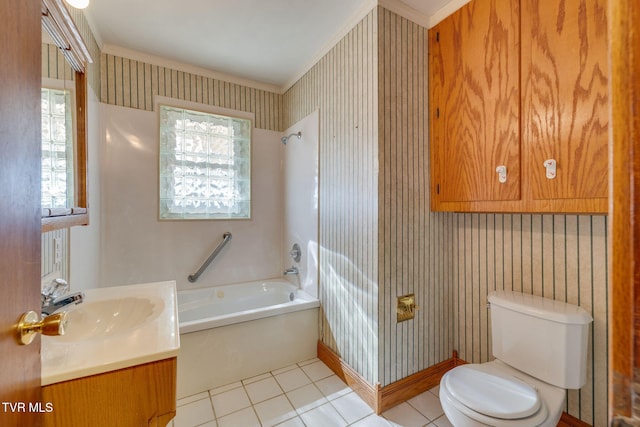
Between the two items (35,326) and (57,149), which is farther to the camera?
(57,149)

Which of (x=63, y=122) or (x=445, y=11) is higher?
(x=445, y=11)

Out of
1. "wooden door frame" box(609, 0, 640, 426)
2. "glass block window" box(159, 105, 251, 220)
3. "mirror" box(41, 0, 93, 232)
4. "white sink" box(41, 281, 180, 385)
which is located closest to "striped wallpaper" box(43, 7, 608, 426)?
"glass block window" box(159, 105, 251, 220)

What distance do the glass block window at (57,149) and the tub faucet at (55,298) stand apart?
1.06 feet

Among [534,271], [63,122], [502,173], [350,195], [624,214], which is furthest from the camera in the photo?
[350,195]

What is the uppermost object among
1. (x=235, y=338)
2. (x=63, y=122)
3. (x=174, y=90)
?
(x=174, y=90)

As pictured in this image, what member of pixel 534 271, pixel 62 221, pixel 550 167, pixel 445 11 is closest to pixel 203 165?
pixel 62 221

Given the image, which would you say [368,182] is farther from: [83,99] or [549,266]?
[83,99]

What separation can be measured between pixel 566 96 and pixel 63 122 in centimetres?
234

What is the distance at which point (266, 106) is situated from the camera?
3000mm

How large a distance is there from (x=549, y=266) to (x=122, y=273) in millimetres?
3092

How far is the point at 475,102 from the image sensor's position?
164 centimetres

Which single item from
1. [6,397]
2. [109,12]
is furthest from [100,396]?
[109,12]

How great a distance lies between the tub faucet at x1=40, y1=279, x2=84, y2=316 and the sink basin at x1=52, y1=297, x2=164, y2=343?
11 cm

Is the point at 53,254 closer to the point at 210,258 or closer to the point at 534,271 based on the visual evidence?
the point at 210,258
